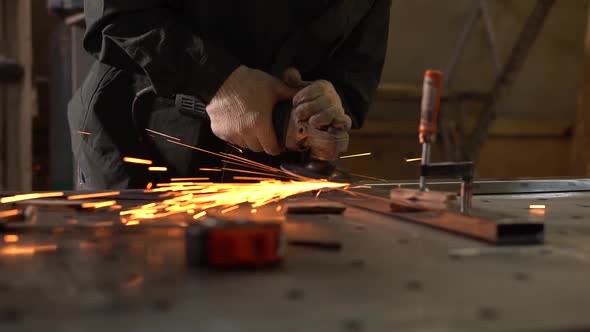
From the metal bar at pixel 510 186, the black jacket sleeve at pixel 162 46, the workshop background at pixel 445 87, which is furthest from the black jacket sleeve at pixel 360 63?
the workshop background at pixel 445 87

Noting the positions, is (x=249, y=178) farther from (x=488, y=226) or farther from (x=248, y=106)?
A: (x=488, y=226)

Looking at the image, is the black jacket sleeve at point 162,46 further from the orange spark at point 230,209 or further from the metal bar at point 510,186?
the metal bar at point 510,186

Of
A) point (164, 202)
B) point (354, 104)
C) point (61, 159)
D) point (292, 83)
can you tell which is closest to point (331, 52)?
point (354, 104)

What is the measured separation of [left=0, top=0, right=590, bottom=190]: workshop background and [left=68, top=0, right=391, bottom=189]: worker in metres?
1.33

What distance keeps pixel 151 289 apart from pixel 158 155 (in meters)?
1.20

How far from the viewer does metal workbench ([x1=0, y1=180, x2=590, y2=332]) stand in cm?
74

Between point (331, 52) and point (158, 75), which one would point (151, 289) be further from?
point (331, 52)

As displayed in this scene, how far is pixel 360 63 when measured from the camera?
2.02 m

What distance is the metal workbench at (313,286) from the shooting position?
0.74 m

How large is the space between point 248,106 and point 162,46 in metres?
0.25

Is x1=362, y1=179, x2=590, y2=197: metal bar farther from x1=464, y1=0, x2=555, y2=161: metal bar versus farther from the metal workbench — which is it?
x1=464, y1=0, x2=555, y2=161: metal bar

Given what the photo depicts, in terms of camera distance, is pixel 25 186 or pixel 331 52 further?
pixel 25 186

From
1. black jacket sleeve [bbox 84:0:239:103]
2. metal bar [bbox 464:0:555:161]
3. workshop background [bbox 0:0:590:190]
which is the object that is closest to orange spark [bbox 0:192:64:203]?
black jacket sleeve [bbox 84:0:239:103]

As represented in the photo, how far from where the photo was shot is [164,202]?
1557 millimetres
